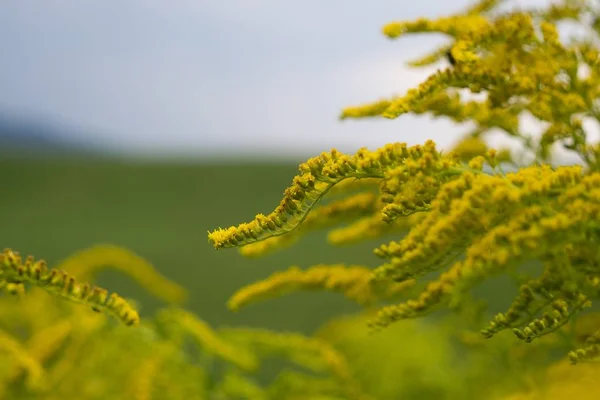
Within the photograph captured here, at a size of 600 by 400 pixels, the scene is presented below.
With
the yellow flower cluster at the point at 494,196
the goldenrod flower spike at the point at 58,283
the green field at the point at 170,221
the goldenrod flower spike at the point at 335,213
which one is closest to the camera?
the yellow flower cluster at the point at 494,196

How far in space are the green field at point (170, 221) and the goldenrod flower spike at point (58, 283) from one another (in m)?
6.24

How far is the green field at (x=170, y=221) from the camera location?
1006cm

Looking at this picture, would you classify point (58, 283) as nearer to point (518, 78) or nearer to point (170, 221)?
point (518, 78)

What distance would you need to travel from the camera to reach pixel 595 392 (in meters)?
1.03

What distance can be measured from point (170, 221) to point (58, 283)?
15.1 metres

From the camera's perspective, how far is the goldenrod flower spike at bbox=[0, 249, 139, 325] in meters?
1.22

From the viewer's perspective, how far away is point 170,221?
1612 cm

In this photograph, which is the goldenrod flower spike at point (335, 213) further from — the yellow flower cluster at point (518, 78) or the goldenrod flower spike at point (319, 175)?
the goldenrod flower spike at point (319, 175)

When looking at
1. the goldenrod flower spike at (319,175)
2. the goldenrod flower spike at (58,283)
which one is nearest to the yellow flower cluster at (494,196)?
the goldenrod flower spike at (319,175)

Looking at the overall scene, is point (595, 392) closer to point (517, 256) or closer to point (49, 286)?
point (517, 256)

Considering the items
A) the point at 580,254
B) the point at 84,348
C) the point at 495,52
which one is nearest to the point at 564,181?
the point at 580,254

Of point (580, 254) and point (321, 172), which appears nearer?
point (580, 254)

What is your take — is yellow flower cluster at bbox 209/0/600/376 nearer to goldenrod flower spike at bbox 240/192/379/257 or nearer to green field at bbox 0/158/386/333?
goldenrod flower spike at bbox 240/192/379/257

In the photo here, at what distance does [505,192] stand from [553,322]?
0.29 m
